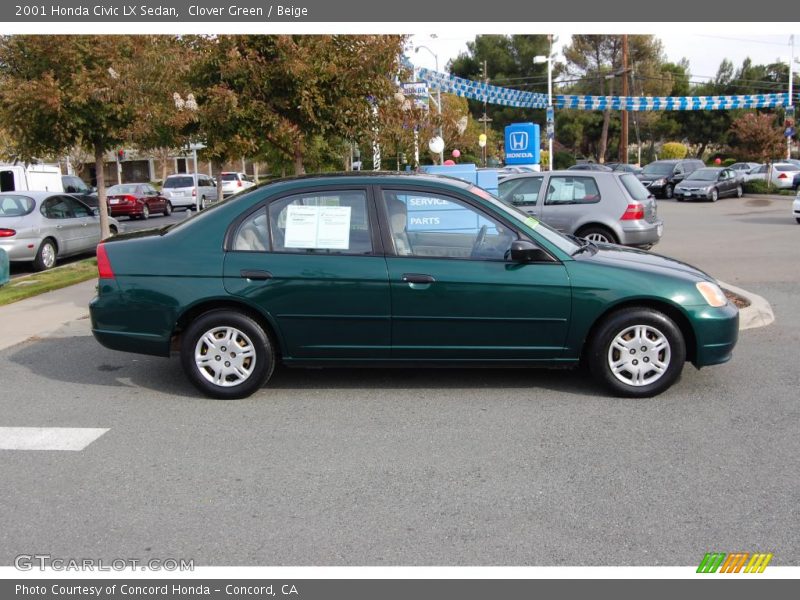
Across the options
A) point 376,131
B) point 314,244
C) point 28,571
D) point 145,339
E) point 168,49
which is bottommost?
point 28,571

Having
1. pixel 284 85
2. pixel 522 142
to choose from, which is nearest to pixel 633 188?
pixel 284 85

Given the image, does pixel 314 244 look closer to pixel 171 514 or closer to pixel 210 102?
pixel 171 514

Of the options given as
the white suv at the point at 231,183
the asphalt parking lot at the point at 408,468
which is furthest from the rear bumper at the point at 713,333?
the white suv at the point at 231,183

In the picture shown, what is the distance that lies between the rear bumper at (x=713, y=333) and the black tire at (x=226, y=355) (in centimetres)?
320

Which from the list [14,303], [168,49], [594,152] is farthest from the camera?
[594,152]

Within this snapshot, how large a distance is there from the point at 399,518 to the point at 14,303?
321 inches

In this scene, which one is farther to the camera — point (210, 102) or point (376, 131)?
point (376, 131)

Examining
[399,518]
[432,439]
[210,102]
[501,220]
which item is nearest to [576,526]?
[399,518]

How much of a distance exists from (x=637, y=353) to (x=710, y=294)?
0.72 meters

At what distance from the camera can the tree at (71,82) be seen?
1255 cm

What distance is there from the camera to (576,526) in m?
3.78

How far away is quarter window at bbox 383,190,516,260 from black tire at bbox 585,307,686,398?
98cm

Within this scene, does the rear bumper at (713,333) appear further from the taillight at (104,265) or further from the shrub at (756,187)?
the shrub at (756,187)

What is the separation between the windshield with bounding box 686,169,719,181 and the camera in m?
30.7
